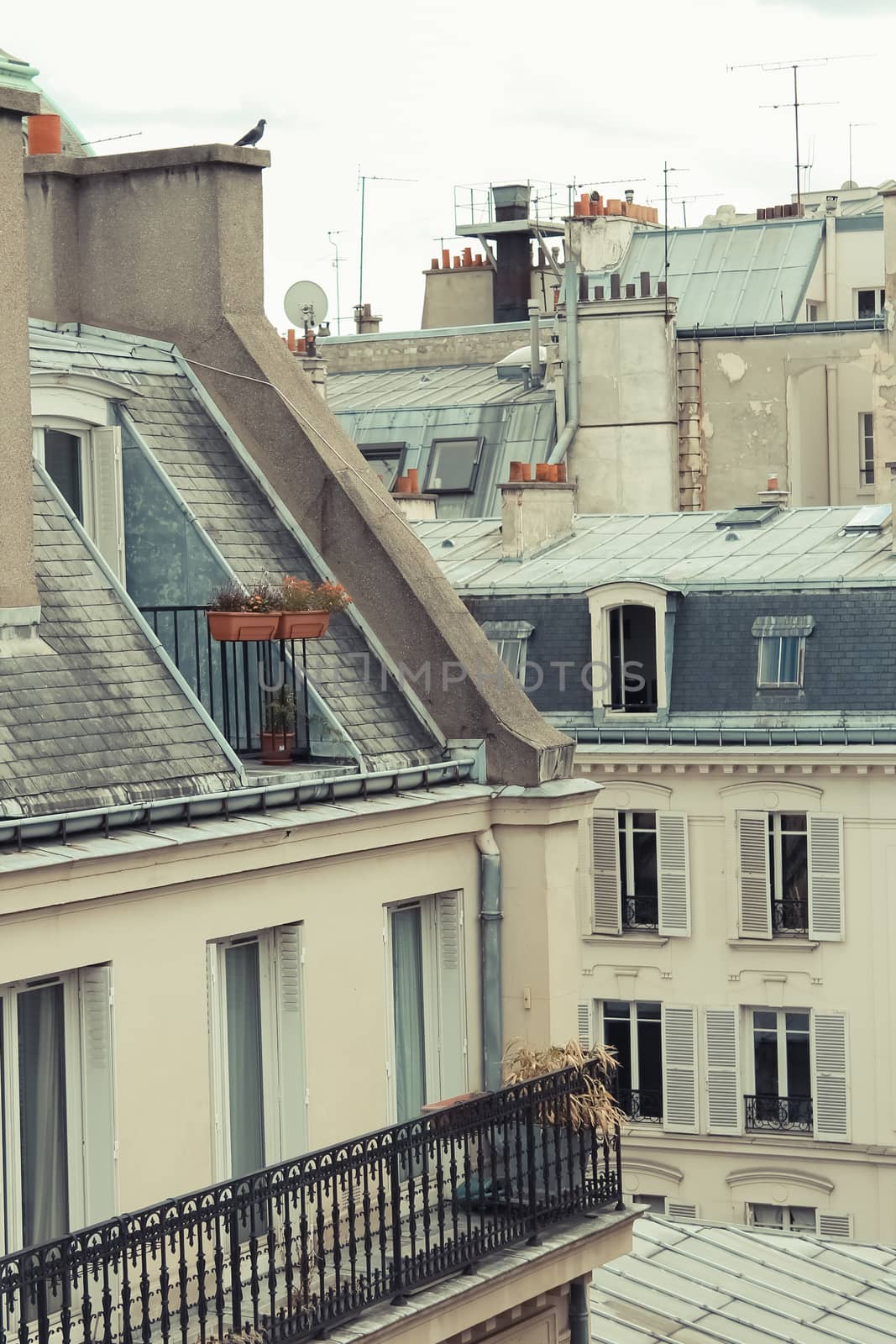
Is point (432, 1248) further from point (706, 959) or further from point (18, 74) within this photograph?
point (706, 959)

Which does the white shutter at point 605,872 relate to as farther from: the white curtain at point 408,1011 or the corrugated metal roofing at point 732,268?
the white curtain at point 408,1011

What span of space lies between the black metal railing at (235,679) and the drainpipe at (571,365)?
1363 inches

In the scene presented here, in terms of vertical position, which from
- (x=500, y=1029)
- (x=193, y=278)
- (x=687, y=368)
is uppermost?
(x=687, y=368)

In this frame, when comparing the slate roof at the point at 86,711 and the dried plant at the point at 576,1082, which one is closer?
the slate roof at the point at 86,711

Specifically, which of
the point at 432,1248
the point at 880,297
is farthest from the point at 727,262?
the point at 432,1248

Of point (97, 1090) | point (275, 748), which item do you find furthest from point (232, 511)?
point (97, 1090)

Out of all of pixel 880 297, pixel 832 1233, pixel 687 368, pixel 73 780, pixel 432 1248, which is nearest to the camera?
pixel 73 780

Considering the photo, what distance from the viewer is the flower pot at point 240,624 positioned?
48.7 ft

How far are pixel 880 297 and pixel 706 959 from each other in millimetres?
22200

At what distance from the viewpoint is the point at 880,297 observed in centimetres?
5441

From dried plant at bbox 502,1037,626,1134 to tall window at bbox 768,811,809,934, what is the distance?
20712mm

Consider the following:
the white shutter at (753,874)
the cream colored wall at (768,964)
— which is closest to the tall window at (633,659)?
the cream colored wall at (768,964)

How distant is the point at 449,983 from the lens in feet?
51.8

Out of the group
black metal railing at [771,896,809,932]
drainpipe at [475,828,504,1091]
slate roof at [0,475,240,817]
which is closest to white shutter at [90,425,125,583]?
slate roof at [0,475,240,817]
